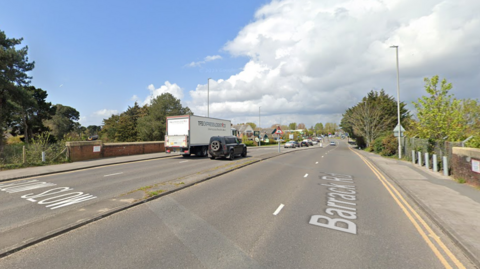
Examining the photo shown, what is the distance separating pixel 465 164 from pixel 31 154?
2366 cm

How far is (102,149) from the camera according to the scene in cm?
2017

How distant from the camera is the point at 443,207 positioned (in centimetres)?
673

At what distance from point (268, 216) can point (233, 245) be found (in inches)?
71.7

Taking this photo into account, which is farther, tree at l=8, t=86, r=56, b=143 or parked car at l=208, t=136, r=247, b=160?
tree at l=8, t=86, r=56, b=143

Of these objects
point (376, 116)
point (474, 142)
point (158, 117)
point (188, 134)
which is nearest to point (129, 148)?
point (188, 134)

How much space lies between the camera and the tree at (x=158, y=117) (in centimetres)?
4828

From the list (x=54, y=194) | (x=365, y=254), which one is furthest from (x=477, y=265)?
(x=54, y=194)

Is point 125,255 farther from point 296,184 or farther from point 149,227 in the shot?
point 296,184

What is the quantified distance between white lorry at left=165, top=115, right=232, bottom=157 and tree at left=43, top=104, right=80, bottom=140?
41.2 metres

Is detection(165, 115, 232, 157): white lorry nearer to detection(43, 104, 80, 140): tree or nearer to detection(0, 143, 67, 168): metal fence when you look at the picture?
detection(0, 143, 67, 168): metal fence

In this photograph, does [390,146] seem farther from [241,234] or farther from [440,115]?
[241,234]

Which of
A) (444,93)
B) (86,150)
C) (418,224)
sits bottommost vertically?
(418,224)

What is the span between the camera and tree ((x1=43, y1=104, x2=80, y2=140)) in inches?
2279

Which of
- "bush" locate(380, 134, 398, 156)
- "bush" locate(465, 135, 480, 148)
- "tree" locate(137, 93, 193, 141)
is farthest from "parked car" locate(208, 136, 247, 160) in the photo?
"tree" locate(137, 93, 193, 141)
